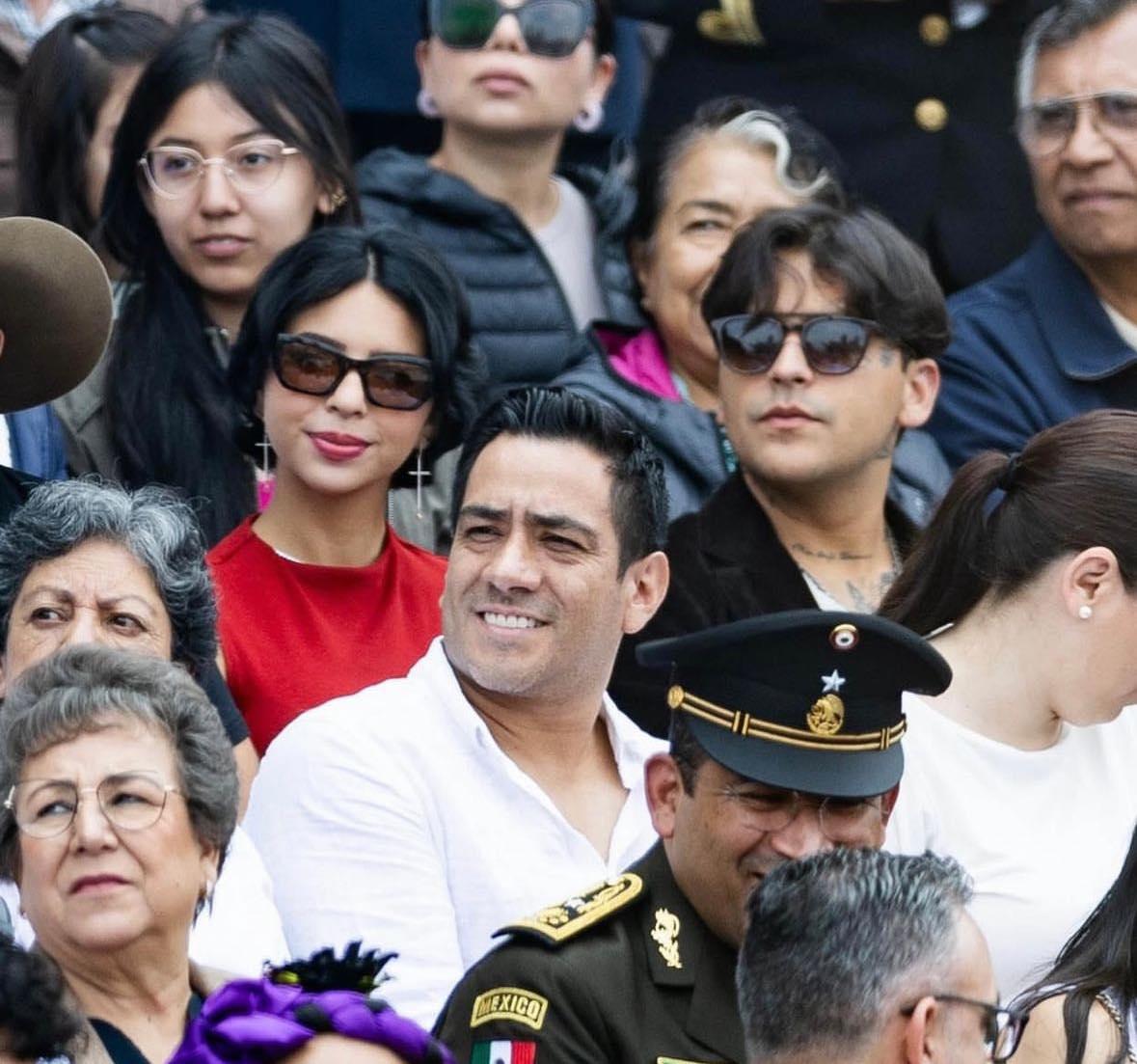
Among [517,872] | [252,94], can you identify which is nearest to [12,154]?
[252,94]

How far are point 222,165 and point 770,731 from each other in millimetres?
2664

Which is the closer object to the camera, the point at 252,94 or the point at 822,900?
the point at 822,900

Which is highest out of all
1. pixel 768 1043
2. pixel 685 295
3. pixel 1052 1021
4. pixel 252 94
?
pixel 252 94

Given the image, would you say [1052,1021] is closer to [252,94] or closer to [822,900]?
[822,900]

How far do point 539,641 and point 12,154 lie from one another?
8.13 feet

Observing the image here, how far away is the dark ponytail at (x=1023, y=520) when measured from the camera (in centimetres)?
524

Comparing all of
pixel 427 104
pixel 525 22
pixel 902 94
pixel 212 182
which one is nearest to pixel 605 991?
pixel 212 182

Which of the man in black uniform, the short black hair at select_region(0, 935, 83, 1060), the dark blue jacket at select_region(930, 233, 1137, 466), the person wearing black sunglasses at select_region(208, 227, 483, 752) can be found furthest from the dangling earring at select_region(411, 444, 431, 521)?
the short black hair at select_region(0, 935, 83, 1060)

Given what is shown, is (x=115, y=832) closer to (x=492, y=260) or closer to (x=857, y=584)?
(x=857, y=584)

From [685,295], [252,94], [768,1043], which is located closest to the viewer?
[768,1043]

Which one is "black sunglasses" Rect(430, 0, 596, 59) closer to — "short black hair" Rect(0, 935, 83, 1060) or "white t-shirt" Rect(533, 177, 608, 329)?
"white t-shirt" Rect(533, 177, 608, 329)

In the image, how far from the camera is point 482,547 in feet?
17.2

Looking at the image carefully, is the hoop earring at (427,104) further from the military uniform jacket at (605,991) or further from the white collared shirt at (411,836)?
the military uniform jacket at (605,991)

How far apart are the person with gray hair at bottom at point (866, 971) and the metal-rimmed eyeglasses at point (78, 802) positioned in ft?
3.26
